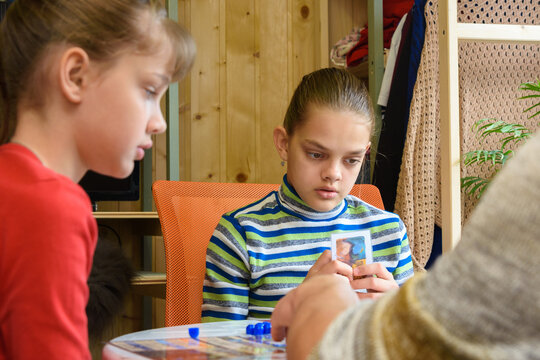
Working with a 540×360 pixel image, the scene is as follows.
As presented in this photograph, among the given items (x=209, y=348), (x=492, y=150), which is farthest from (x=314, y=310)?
(x=492, y=150)

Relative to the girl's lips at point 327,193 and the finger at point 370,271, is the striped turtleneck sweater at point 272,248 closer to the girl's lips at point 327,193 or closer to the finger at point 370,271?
the girl's lips at point 327,193

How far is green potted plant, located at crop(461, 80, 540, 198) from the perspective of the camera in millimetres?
2041

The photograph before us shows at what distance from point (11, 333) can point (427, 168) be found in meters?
1.82

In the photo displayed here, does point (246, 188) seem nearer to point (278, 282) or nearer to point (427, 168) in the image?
point (278, 282)

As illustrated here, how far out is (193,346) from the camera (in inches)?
33.9

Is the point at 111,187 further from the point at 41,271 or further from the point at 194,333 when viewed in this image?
the point at 41,271

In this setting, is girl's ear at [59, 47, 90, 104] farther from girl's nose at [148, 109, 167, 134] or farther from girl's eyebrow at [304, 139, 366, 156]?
A: girl's eyebrow at [304, 139, 366, 156]

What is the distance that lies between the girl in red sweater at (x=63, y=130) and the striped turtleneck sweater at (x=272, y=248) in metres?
0.61

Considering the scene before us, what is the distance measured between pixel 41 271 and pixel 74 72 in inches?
11.4

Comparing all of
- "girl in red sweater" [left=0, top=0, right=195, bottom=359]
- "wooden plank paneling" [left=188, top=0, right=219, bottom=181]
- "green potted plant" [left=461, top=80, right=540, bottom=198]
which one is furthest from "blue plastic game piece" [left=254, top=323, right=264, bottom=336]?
"wooden plank paneling" [left=188, top=0, right=219, bottom=181]

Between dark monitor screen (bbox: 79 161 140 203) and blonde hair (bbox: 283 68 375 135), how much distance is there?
3.76 ft

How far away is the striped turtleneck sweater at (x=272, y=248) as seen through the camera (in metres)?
1.41

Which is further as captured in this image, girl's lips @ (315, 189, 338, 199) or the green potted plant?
the green potted plant

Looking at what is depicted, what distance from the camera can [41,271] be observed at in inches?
22.8
